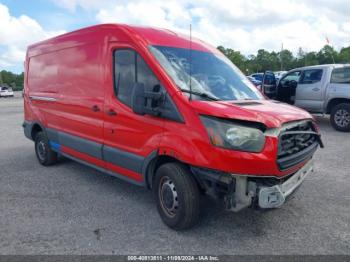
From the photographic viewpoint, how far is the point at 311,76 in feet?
34.4

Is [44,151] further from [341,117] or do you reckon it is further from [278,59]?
[278,59]

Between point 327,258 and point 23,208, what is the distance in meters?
3.60

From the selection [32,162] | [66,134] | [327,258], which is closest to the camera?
[327,258]

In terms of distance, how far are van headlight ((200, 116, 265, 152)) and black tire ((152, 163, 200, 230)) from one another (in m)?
0.55

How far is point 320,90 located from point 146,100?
7974 millimetres

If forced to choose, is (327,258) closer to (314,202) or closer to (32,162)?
(314,202)

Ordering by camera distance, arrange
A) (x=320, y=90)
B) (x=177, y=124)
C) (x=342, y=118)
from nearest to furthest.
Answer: (x=177, y=124) → (x=342, y=118) → (x=320, y=90)

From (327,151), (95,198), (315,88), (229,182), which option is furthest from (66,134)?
(315,88)

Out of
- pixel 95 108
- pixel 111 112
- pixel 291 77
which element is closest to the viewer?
pixel 111 112

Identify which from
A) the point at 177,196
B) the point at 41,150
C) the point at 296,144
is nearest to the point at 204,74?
the point at 296,144

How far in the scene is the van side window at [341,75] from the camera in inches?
379

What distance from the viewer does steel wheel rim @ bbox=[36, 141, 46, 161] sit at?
6.43 metres

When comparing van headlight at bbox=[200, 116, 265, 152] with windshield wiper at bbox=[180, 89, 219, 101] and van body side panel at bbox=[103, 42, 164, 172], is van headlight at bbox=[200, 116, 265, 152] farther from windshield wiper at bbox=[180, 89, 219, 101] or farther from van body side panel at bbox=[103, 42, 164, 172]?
van body side panel at bbox=[103, 42, 164, 172]

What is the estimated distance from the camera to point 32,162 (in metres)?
6.90
